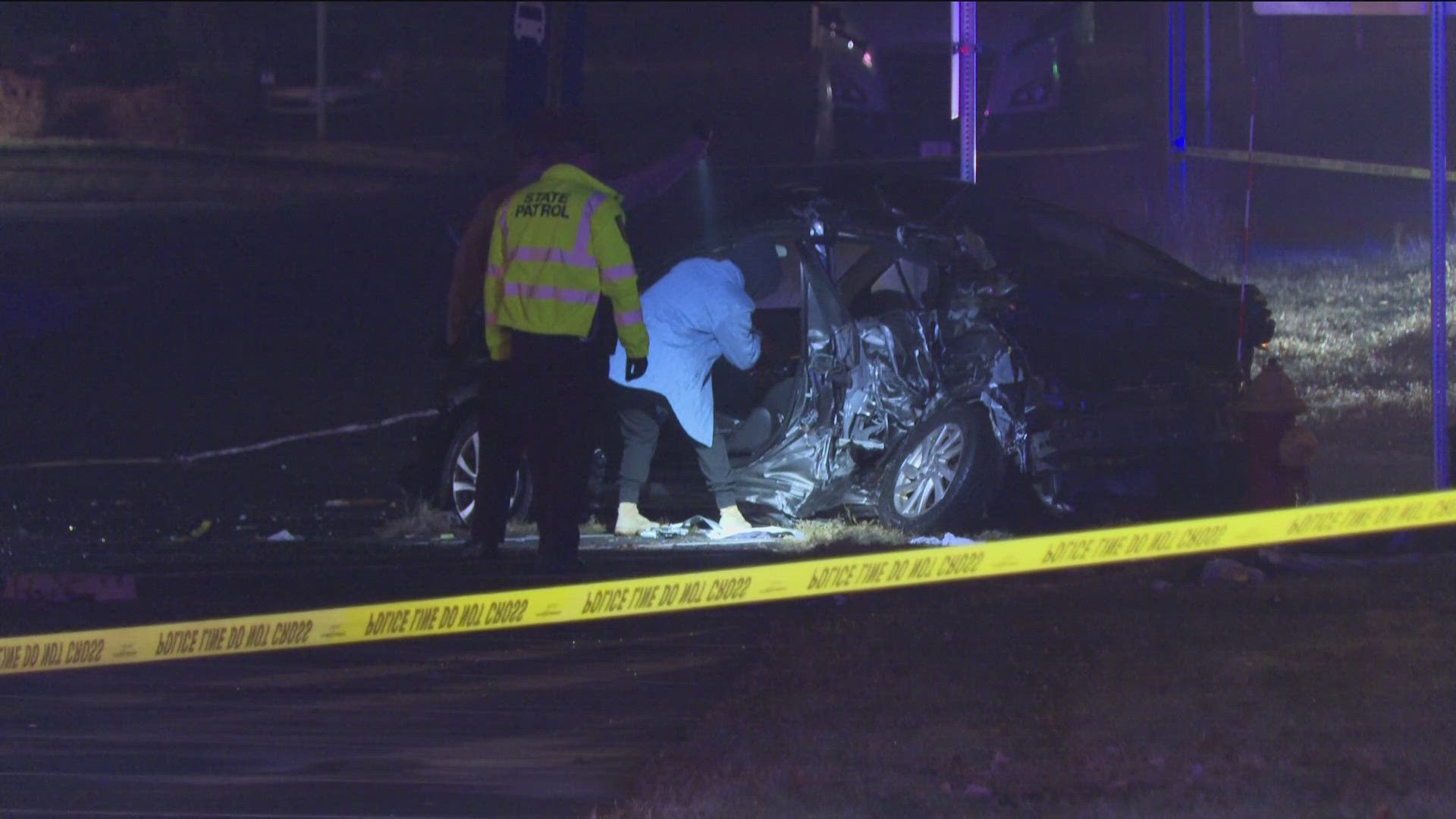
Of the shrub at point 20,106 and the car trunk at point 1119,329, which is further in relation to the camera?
the shrub at point 20,106

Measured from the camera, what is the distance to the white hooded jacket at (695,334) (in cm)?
859

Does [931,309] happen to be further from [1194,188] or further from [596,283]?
[1194,188]

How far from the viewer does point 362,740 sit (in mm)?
5695

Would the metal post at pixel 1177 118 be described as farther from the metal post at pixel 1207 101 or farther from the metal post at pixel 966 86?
the metal post at pixel 966 86

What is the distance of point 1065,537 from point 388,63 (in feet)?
82.6

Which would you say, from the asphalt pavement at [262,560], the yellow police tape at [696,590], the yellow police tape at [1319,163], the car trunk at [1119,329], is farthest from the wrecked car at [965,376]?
the yellow police tape at [1319,163]

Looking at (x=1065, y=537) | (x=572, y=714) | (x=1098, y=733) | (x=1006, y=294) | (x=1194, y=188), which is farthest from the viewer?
(x=1194, y=188)

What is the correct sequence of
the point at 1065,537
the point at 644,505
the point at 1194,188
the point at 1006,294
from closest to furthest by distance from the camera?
the point at 1065,537, the point at 1006,294, the point at 644,505, the point at 1194,188

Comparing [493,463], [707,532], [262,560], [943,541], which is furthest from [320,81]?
[943,541]

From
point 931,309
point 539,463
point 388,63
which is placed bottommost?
point 539,463

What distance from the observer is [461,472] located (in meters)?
9.40

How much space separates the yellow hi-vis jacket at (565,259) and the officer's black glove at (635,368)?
0.04 meters

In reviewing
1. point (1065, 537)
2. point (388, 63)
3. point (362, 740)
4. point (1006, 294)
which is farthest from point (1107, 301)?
point (388, 63)

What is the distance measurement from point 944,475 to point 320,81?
18.9 metres
